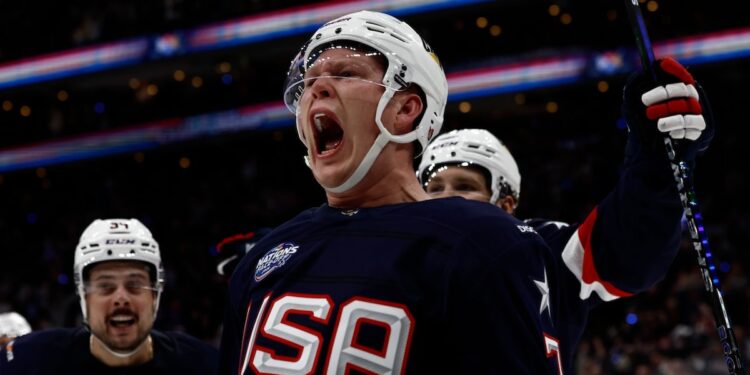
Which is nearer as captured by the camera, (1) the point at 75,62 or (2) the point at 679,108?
(2) the point at 679,108

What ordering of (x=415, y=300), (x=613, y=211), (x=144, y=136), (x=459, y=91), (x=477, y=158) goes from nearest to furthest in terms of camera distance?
(x=415, y=300), (x=613, y=211), (x=477, y=158), (x=459, y=91), (x=144, y=136)

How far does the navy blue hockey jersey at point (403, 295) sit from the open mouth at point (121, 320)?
5.17 feet

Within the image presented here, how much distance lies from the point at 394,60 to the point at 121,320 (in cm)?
184

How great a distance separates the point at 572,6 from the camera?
13.3 metres

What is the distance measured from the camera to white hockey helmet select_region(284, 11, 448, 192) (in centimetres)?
181

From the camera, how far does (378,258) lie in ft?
5.30

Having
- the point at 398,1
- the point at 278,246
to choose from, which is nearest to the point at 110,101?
the point at 398,1

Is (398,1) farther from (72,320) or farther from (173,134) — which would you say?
(72,320)

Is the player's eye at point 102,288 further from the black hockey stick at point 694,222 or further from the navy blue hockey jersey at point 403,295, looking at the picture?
the black hockey stick at point 694,222

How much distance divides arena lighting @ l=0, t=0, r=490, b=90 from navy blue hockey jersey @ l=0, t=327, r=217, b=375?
35.6 feet

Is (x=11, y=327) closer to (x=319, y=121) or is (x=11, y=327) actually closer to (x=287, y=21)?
(x=319, y=121)

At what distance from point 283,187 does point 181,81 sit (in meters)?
3.74

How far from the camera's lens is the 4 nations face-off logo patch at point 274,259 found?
5.74ft

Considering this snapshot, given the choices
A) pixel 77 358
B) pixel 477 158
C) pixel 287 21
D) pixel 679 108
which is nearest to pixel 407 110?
pixel 679 108
